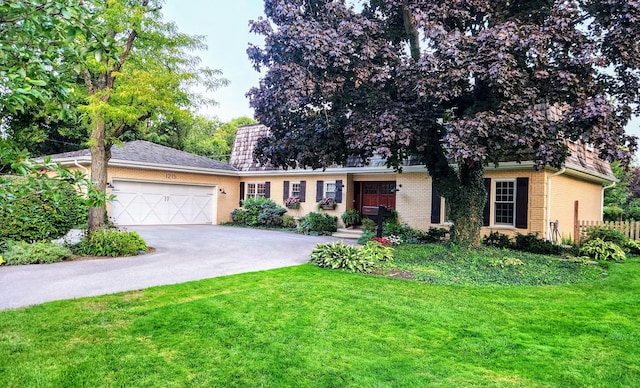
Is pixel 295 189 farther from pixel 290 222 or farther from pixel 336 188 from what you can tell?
pixel 336 188

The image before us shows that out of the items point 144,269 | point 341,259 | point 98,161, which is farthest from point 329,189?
point 144,269

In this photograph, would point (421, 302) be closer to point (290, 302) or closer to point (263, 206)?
point (290, 302)

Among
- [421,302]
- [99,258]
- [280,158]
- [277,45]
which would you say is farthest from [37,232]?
[421,302]

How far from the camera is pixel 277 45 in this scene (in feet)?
27.0

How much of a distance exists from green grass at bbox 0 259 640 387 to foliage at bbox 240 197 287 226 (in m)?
12.0

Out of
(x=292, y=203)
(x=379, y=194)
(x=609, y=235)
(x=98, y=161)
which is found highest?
(x=98, y=161)

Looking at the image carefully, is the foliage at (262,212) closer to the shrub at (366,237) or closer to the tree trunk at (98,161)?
the shrub at (366,237)

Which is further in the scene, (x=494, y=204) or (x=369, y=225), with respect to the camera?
(x=369, y=225)

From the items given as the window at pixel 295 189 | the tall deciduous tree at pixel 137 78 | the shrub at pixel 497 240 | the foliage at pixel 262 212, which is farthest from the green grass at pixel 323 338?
the window at pixel 295 189

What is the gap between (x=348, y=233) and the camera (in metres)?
15.5

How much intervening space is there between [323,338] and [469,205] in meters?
6.85

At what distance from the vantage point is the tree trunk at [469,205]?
965 cm

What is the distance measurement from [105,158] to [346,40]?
6982 mm

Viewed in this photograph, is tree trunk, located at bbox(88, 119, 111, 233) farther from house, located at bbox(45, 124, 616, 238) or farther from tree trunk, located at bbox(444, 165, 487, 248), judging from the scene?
tree trunk, located at bbox(444, 165, 487, 248)
